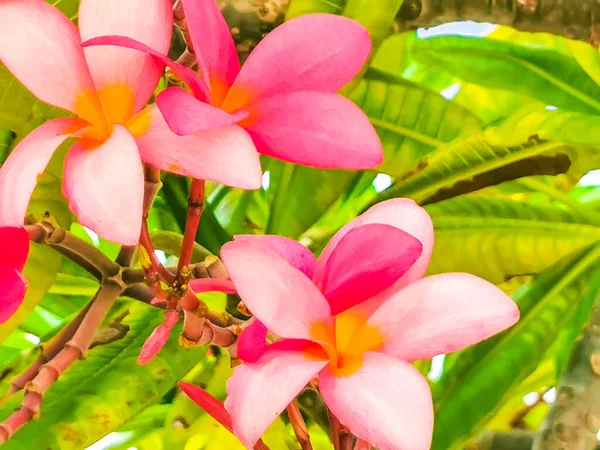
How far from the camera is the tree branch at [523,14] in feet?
1.57

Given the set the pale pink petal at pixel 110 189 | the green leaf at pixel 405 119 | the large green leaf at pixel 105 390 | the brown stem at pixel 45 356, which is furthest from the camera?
the green leaf at pixel 405 119

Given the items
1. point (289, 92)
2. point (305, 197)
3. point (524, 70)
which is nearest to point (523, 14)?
point (524, 70)

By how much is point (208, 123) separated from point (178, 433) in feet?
1.40

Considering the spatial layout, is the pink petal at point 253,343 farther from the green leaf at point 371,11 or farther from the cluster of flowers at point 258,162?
the green leaf at point 371,11

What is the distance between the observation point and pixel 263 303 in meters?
0.21

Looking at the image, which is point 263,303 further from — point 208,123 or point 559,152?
point 559,152

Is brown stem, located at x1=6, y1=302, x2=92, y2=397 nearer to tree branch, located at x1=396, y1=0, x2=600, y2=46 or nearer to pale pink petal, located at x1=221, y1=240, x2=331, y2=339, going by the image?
pale pink petal, located at x1=221, y1=240, x2=331, y2=339

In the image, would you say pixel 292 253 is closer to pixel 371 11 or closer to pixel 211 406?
pixel 211 406


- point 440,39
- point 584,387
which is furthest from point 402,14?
point 584,387

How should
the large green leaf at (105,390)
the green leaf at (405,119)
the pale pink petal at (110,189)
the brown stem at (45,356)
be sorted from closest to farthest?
the pale pink petal at (110,189) < the brown stem at (45,356) < the large green leaf at (105,390) < the green leaf at (405,119)

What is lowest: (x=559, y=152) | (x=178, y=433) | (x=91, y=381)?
(x=178, y=433)

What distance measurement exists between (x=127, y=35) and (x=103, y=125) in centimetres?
3

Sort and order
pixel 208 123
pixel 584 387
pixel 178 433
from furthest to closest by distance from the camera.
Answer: pixel 178 433, pixel 584 387, pixel 208 123

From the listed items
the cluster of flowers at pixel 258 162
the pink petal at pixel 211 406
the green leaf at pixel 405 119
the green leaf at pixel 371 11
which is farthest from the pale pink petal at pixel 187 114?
the green leaf at pixel 405 119
